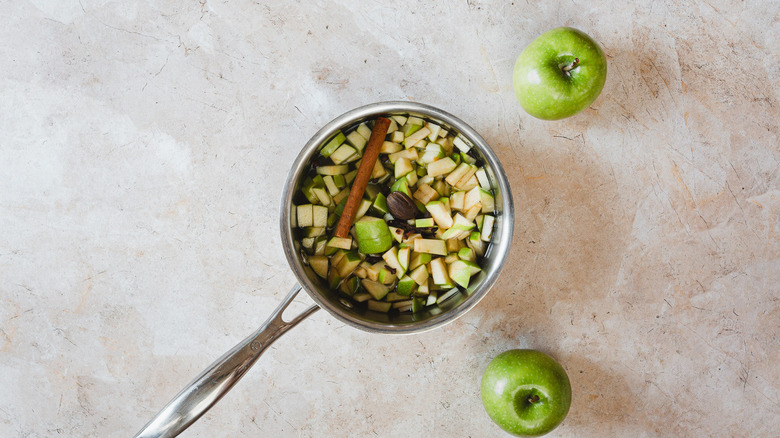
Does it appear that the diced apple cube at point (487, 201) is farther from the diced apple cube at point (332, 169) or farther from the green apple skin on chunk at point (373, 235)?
the diced apple cube at point (332, 169)

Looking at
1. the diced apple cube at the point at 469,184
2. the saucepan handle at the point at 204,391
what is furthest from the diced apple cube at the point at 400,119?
the saucepan handle at the point at 204,391

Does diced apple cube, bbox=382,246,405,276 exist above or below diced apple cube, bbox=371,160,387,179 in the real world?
below

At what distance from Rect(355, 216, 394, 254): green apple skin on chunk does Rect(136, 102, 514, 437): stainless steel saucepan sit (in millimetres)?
171

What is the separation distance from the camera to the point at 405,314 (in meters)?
1.48

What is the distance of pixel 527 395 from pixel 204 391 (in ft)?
2.97

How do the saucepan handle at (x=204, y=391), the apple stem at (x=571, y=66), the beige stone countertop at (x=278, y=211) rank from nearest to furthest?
1. the saucepan handle at (x=204, y=391)
2. the apple stem at (x=571, y=66)
3. the beige stone countertop at (x=278, y=211)

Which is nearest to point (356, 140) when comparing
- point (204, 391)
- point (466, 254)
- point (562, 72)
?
point (466, 254)

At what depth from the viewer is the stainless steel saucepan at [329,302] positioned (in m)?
1.29

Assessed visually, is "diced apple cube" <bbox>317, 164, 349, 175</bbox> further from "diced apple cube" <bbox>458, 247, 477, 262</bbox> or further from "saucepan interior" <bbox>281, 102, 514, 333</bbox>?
"diced apple cube" <bbox>458, 247, 477, 262</bbox>

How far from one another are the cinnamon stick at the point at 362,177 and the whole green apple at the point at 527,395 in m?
0.64

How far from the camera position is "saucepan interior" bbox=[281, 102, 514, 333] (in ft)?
4.44

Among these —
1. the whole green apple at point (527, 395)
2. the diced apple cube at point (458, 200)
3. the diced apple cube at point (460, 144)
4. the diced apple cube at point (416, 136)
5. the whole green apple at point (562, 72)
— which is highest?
the whole green apple at point (562, 72)

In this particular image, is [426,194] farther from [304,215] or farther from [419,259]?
[304,215]

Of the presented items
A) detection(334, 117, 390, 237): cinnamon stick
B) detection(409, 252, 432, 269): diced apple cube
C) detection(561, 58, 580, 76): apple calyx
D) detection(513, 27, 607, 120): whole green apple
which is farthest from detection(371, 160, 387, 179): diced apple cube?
detection(561, 58, 580, 76): apple calyx
